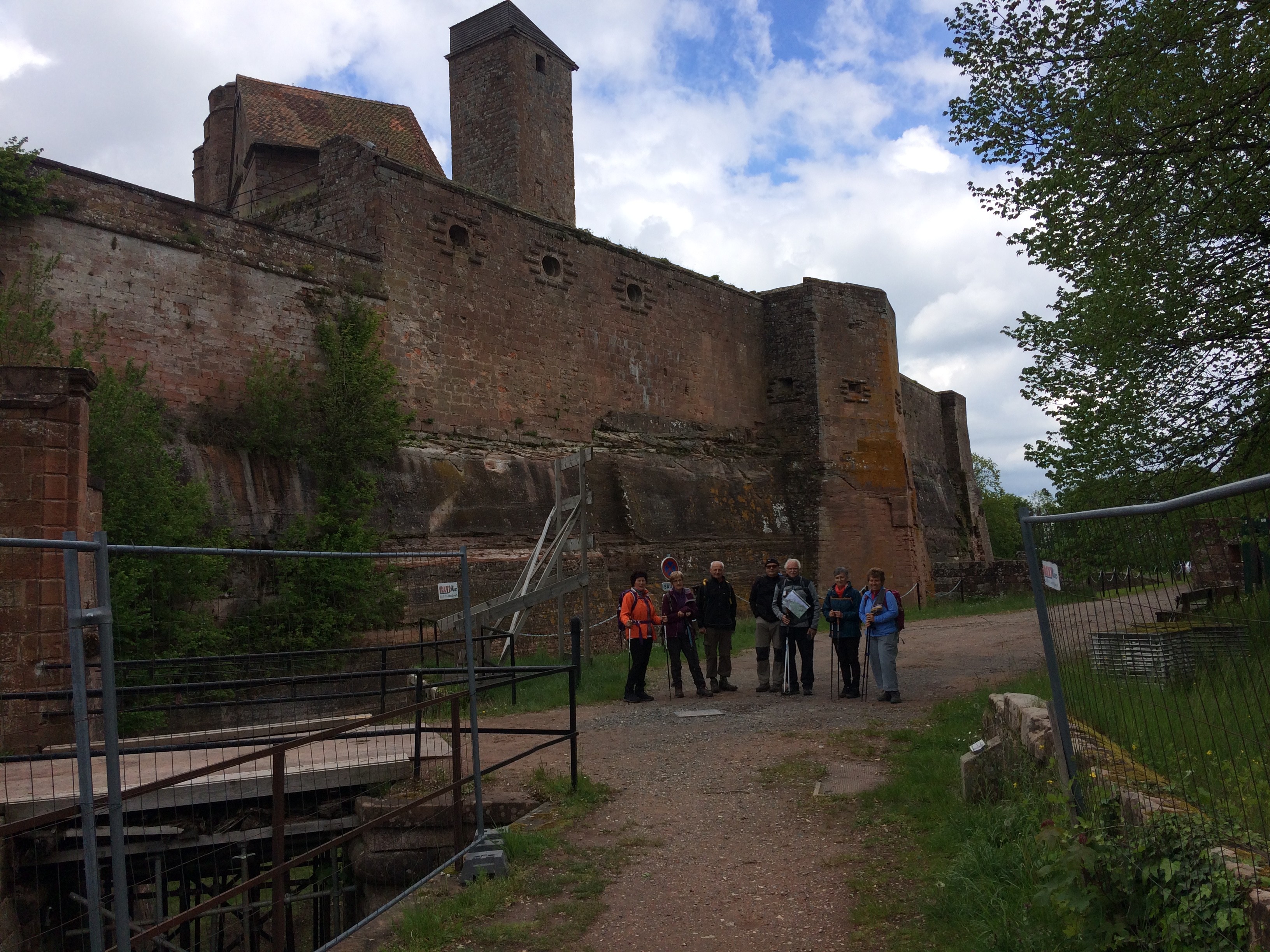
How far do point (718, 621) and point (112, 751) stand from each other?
8.56 meters

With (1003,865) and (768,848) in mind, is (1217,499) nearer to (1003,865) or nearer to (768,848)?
(1003,865)

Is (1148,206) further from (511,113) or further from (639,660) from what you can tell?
(511,113)

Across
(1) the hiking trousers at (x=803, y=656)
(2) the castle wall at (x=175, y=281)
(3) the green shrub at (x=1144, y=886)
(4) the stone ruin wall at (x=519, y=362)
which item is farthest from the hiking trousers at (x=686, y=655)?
(3) the green shrub at (x=1144, y=886)

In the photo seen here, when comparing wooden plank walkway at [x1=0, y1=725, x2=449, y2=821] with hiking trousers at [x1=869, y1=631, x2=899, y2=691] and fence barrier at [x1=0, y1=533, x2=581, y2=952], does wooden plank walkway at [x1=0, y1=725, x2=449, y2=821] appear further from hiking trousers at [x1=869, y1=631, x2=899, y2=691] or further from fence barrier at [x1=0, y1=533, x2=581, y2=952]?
hiking trousers at [x1=869, y1=631, x2=899, y2=691]

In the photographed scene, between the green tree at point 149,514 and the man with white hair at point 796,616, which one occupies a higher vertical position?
the green tree at point 149,514

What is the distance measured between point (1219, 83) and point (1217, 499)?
7888 millimetres

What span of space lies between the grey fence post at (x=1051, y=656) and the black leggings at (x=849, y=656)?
218 inches

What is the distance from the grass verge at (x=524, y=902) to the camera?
4.55 metres

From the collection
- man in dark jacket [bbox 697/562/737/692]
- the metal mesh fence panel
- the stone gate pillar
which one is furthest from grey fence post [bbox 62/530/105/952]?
man in dark jacket [bbox 697/562/737/692]

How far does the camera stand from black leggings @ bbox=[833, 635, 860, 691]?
10.5 m

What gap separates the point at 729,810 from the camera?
6.42 metres

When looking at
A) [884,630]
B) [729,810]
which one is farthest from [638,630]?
[729,810]

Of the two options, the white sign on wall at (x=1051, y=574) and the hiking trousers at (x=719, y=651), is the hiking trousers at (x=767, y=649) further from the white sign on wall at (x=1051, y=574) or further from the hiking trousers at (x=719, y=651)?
the white sign on wall at (x=1051, y=574)

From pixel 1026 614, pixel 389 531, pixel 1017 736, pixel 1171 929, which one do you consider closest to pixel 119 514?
pixel 389 531
